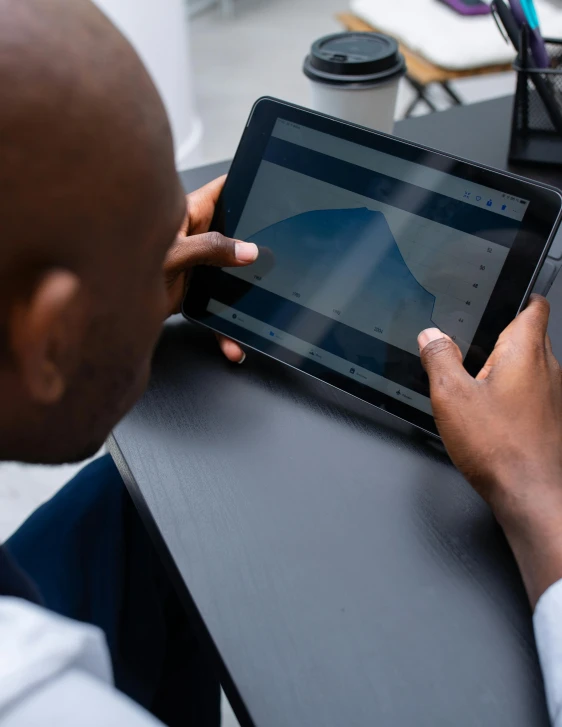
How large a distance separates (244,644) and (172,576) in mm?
81

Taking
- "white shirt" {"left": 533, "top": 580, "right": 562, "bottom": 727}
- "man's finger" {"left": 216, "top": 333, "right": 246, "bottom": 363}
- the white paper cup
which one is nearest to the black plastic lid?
the white paper cup

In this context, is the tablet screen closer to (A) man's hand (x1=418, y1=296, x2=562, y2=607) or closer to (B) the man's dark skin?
(A) man's hand (x1=418, y1=296, x2=562, y2=607)

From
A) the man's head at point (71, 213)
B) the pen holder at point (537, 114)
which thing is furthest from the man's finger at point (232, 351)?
the pen holder at point (537, 114)

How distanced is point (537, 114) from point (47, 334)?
72 cm

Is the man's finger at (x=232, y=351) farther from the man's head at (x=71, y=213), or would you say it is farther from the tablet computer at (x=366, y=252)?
the man's head at (x=71, y=213)

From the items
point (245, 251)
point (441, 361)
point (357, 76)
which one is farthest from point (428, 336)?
point (357, 76)

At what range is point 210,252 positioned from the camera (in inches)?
24.5

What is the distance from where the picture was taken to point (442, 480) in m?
0.53

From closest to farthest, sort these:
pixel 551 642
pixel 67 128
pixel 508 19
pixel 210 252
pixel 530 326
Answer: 1. pixel 67 128
2. pixel 551 642
3. pixel 530 326
4. pixel 210 252
5. pixel 508 19

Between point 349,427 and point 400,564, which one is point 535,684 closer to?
point 400,564

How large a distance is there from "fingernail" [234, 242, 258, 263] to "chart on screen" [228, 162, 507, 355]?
0.04 feet

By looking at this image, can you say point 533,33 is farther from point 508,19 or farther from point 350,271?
point 350,271

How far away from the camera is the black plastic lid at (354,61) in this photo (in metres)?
0.81

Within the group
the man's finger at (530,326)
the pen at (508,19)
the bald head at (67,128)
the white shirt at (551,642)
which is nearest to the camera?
the bald head at (67,128)
